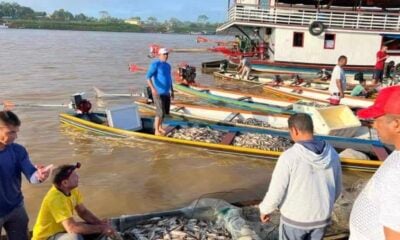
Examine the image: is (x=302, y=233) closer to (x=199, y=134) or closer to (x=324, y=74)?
(x=199, y=134)

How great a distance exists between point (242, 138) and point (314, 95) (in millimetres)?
6275

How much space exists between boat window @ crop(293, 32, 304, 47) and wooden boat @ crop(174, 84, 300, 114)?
720 cm

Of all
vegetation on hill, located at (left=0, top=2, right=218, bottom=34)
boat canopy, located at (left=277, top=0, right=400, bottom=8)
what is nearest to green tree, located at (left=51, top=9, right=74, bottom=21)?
vegetation on hill, located at (left=0, top=2, right=218, bottom=34)

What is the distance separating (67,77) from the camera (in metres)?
23.8

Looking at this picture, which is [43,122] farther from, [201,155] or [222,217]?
[222,217]

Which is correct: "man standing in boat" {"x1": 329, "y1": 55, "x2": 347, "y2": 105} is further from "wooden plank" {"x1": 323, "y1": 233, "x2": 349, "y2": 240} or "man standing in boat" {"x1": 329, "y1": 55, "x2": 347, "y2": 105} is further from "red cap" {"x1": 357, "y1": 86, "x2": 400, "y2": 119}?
"red cap" {"x1": 357, "y1": 86, "x2": 400, "y2": 119}

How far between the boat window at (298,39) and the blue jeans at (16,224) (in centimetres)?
1907

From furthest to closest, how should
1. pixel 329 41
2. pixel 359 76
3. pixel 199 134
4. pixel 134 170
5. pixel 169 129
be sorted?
pixel 329 41 < pixel 359 76 < pixel 169 129 < pixel 199 134 < pixel 134 170

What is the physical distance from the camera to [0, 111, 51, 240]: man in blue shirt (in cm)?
376

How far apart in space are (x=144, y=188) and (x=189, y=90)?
316 inches

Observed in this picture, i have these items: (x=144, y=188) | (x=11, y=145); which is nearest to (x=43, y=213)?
(x=11, y=145)

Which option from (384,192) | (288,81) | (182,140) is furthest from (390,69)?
(384,192)

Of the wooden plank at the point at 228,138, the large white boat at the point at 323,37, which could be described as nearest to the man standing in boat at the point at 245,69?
the large white boat at the point at 323,37

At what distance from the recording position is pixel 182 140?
370 inches
